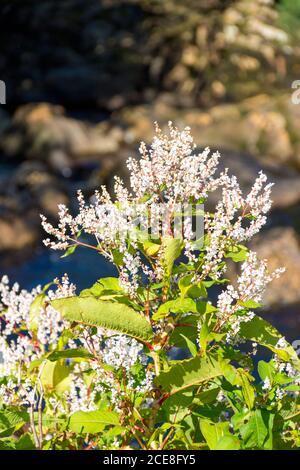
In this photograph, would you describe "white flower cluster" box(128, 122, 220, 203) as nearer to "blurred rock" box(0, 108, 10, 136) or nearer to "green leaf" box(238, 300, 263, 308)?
"green leaf" box(238, 300, 263, 308)

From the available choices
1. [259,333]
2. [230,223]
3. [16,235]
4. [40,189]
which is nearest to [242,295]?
[259,333]

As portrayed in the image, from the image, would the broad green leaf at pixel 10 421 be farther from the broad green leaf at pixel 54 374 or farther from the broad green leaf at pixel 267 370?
the broad green leaf at pixel 267 370

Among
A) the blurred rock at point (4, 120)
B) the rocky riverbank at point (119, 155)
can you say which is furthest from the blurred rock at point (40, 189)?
the blurred rock at point (4, 120)

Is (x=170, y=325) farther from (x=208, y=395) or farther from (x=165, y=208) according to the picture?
(x=165, y=208)

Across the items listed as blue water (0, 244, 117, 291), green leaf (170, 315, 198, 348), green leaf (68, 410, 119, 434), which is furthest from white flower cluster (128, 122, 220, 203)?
blue water (0, 244, 117, 291)


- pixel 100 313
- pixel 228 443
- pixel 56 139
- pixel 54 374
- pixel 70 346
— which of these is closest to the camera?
pixel 228 443

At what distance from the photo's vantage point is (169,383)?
7.81ft

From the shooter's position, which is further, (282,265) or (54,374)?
(282,265)

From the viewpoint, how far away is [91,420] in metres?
2.46

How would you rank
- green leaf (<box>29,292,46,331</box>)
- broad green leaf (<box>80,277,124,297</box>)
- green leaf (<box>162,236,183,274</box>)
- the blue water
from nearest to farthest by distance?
green leaf (<box>162,236,183,274</box>)
broad green leaf (<box>80,277,124,297</box>)
green leaf (<box>29,292,46,331</box>)
the blue water

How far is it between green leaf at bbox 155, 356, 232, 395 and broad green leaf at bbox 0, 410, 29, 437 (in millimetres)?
668

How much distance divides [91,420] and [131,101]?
72.1 ft

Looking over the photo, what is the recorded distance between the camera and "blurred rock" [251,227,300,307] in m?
11.5

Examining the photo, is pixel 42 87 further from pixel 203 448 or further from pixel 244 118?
pixel 203 448
